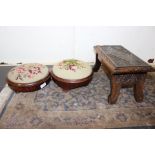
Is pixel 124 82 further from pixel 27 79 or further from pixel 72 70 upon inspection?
pixel 27 79

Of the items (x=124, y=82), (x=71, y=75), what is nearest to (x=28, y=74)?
(x=71, y=75)

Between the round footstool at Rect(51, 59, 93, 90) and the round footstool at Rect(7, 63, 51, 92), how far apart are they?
Result: 161mm

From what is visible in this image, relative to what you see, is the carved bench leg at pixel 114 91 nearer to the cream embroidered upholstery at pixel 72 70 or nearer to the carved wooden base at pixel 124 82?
the carved wooden base at pixel 124 82

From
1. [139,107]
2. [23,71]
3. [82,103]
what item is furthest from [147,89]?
[23,71]

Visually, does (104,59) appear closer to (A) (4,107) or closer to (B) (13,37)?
(A) (4,107)

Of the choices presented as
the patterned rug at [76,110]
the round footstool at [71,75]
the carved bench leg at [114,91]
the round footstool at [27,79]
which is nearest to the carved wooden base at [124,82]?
the carved bench leg at [114,91]

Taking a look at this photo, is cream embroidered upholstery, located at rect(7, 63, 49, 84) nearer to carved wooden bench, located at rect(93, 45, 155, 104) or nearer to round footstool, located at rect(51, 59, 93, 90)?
round footstool, located at rect(51, 59, 93, 90)

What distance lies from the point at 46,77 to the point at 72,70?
38 centimetres

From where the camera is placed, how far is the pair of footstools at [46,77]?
237cm

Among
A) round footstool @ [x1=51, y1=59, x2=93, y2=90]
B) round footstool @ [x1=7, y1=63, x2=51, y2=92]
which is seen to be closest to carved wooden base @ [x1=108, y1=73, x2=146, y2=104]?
round footstool @ [x1=51, y1=59, x2=93, y2=90]

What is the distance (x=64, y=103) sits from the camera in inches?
91.6

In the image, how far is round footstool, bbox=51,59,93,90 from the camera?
2379 mm

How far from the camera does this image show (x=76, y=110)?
2205mm

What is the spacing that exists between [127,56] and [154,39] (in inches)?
62.4
